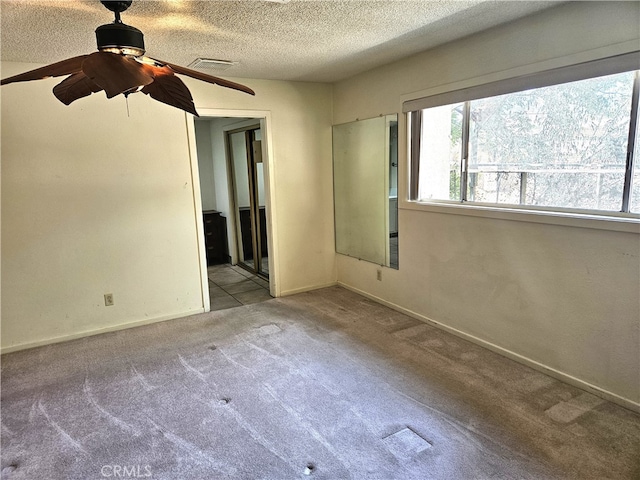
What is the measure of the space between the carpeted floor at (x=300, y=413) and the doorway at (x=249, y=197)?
2124 millimetres

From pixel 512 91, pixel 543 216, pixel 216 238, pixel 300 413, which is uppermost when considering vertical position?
pixel 512 91

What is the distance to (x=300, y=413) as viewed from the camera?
2.44 meters

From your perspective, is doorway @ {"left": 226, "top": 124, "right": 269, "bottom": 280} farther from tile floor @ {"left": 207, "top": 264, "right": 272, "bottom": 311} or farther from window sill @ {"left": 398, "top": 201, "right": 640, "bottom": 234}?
window sill @ {"left": 398, "top": 201, "right": 640, "bottom": 234}

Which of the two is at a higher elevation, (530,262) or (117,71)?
(117,71)

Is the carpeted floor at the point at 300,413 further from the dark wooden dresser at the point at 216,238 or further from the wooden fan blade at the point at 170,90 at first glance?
the dark wooden dresser at the point at 216,238

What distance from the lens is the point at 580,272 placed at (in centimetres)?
255

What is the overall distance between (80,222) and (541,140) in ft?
12.2

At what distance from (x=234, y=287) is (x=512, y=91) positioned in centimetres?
368

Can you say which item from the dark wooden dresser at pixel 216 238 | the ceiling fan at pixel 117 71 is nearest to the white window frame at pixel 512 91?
the ceiling fan at pixel 117 71

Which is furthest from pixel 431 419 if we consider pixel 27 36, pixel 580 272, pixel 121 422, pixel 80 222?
pixel 27 36

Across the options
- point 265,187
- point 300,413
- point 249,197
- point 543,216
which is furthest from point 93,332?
point 543,216

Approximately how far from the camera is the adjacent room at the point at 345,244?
215 centimetres

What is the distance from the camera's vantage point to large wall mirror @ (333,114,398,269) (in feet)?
13.2

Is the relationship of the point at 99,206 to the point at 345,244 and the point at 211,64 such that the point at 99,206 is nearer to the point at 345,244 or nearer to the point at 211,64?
the point at 211,64
